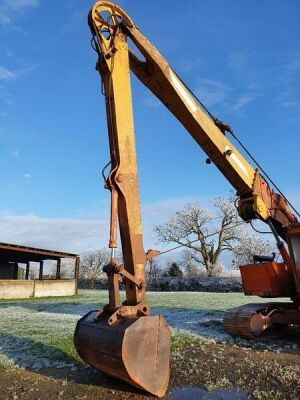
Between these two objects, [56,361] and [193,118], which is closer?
[56,361]

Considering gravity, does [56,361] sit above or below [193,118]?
below

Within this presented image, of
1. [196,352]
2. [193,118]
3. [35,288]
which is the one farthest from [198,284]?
[193,118]

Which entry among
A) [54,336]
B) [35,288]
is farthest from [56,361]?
[35,288]

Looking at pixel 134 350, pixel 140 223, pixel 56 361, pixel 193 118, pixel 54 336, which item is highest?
pixel 193 118

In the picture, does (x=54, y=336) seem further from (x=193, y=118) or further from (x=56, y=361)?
(x=193, y=118)

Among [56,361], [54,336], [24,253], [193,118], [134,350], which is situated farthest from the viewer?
[24,253]

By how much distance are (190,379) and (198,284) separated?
98.8 feet

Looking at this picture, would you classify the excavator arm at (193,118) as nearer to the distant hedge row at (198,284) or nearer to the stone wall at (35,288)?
the stone wall at (35,288)

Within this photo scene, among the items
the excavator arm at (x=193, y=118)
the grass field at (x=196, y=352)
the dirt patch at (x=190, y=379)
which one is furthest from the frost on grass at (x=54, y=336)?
the excavator arm at (x=193, y=118)

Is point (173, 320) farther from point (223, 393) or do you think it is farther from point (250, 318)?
point (223, 393)

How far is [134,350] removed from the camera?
206 inches

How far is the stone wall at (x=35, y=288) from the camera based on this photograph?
79.9ft

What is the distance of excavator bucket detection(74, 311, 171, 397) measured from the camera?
5180 mm

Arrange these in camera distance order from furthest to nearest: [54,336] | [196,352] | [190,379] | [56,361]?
[54,336] → [196,352] → [56,361] → [190,379]
